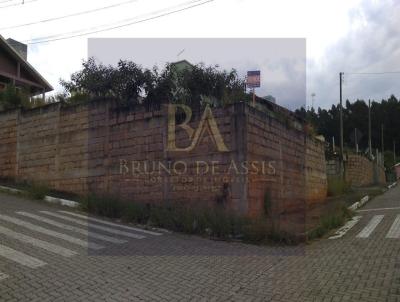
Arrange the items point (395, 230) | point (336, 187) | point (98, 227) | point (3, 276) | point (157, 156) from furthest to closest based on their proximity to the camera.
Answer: point (336, 187) < point (157, 156) < point (395, 230) < point (98, 227) < point (3, 276)

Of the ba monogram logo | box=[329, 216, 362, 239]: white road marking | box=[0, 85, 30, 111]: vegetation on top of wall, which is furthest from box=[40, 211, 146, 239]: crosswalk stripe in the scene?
box=[0, 85, 30, 111]: vegetation on top of wall

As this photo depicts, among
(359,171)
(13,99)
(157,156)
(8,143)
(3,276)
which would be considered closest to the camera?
(3,276)

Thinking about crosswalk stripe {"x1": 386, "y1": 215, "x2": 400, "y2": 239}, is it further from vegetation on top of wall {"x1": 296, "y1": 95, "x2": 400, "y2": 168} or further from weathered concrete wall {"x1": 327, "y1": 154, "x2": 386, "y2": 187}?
vegetation on top of wall {"x1": 296, "y1": 95, "x2": 400, "y2": 168}

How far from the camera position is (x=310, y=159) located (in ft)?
54.5

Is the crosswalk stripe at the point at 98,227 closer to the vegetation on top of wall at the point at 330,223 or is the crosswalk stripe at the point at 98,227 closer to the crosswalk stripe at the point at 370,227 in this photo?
the vegetation on top of wall at the point at 330,223

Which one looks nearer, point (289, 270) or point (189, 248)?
point (289, 270)

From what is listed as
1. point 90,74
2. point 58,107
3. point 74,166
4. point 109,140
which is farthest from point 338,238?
point 90,74

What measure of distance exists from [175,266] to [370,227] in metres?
6.31

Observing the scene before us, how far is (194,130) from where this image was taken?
1133cm

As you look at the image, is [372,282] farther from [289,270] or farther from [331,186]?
[331,186]

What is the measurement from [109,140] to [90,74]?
6.84 meters

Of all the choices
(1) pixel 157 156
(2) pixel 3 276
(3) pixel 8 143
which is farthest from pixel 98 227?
(3) pixel 8 143

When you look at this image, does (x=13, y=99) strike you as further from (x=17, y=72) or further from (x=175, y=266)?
(x=17, y=72)

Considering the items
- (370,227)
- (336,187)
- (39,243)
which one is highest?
(336,187)
